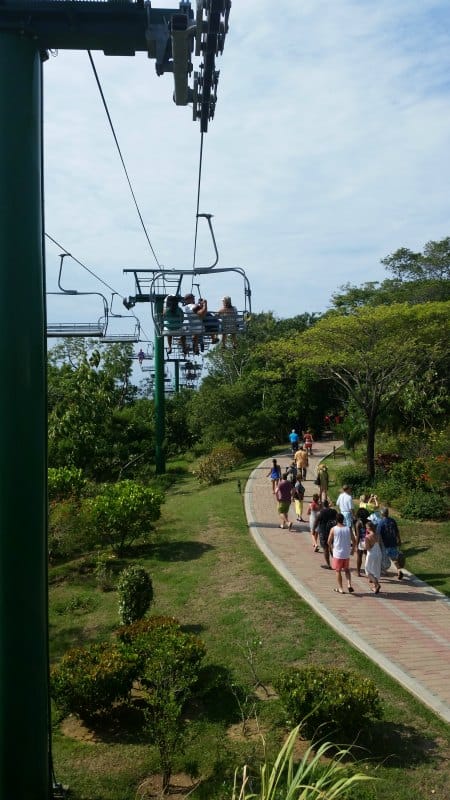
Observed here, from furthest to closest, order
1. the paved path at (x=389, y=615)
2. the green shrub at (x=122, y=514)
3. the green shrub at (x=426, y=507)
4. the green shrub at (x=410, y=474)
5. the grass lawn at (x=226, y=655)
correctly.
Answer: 1. the green shrub at (x=410, y=474)
2. the green shrub at (x=426, y=507)
3. the green shrub at (x=122, y=514)
4. the paved path at (x=389, y=615)
5. the grass lawn at (x=226, y=655)

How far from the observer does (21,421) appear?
4.89m

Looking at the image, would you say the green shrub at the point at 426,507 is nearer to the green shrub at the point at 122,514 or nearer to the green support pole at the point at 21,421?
the green shrub at the point at 122,514

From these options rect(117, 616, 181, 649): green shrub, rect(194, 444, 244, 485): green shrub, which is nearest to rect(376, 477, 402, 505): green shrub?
rect(194, 444, 244, 485): green shrub

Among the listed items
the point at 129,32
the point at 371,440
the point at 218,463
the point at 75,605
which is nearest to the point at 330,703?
the point at 129,32

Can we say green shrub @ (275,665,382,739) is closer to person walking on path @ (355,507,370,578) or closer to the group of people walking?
the group of people walking

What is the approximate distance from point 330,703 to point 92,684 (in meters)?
2.54

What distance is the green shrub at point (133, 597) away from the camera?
10.5 m

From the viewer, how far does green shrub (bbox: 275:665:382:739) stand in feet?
22.0

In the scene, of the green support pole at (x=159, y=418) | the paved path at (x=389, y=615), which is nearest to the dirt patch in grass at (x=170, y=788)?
the paved path at (x=389, y=615)

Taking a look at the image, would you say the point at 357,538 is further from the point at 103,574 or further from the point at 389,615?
the point at 103,574

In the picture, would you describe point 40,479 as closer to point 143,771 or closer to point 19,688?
point 19,688

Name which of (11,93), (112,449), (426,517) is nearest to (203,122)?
(11,93)

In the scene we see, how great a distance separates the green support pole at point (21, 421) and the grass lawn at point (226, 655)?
1660 mm

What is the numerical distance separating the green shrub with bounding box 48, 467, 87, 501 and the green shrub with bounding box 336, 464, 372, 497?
7.84 meters
